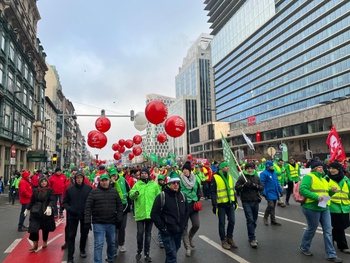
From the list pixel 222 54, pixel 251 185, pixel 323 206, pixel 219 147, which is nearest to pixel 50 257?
pixel 251 185

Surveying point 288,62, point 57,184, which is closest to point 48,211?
point 57,184

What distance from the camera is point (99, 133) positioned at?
1836 centimetres

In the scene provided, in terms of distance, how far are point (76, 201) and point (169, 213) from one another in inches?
98.4

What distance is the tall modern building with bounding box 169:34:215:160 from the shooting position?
145m

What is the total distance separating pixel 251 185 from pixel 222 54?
115m

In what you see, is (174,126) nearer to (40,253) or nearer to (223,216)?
(223,216)

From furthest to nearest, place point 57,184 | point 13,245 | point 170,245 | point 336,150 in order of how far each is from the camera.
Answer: point 336,150 → point 57,184 → point 13,245 → point 170,245

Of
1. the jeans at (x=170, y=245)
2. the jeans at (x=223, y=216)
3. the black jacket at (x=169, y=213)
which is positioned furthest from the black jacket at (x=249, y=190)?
the jeans at (x=170, y=245)

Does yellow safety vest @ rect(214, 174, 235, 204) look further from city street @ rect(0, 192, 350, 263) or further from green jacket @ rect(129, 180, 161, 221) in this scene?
green jacket @ rect(129, 180, 161, 221)

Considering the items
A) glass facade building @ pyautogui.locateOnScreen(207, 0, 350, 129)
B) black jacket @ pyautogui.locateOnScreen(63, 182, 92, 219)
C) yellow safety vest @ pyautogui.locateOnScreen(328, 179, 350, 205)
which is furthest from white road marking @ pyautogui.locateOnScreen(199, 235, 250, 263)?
glass facade building @ pyautogui.locateOnScreen(207, 0, 350, 129)

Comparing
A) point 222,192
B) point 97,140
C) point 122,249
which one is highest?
point 97,140

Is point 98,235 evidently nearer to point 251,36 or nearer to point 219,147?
point 219,147

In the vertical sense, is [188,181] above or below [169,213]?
above

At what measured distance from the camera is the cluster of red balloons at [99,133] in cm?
1755
